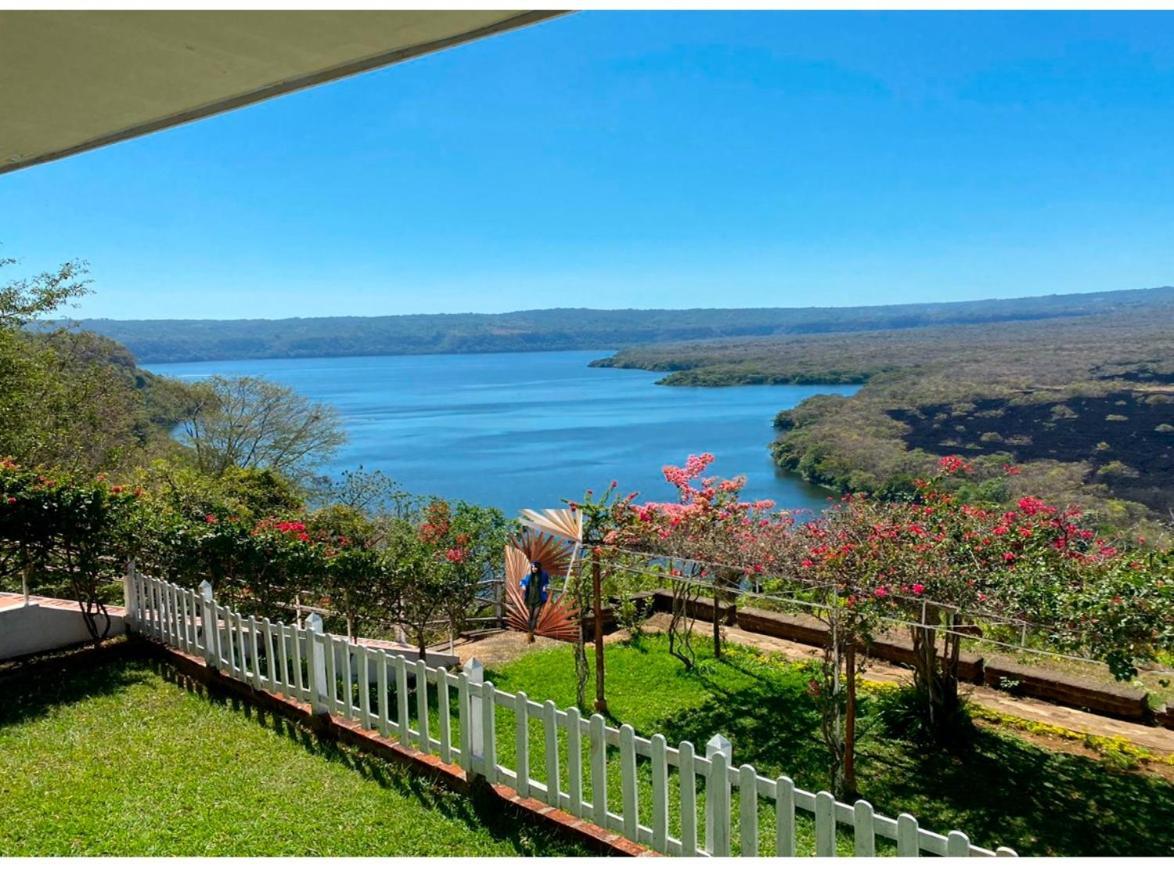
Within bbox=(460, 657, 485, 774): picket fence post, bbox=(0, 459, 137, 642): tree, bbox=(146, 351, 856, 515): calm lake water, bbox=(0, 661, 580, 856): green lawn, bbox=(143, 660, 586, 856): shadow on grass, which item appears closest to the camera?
bbox=(0, 661, 580, 856): green lawn

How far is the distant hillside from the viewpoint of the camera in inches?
2625

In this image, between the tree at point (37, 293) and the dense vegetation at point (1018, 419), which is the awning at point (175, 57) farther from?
the tree at point (37, 293)

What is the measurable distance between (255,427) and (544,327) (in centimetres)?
5622

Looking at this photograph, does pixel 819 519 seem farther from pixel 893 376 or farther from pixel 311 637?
pixel 893 376

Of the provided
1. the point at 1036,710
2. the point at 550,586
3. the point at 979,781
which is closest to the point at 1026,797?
the point at 979,781

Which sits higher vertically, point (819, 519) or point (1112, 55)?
point (1112, 55)

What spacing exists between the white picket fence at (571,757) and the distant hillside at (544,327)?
2457 inches

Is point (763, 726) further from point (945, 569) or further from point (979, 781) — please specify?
point (945, 569)

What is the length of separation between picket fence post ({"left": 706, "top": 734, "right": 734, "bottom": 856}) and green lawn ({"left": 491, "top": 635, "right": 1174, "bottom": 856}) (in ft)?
2.39

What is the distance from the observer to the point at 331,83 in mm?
1660

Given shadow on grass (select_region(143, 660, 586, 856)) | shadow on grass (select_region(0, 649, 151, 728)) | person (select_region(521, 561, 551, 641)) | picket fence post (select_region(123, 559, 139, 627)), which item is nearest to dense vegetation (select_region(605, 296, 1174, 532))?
person (select_region(521, 561, 551, 641))

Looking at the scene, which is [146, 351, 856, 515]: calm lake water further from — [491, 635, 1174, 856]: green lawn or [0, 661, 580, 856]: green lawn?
[0, 661, 580, 856]: green lawn
